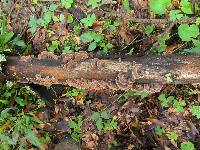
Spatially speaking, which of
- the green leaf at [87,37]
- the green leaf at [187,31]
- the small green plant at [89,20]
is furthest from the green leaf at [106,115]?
the green leaf at [187,31]

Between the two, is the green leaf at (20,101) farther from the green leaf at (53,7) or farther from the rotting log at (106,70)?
the green leaf at (53,7)

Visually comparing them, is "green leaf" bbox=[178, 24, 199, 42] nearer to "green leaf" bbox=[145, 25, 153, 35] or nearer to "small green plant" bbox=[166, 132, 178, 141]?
"green leaf" bbox=[145, 25, 153, 35]

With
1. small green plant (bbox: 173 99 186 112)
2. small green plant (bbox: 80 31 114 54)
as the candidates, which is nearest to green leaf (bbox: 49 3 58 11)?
small green plant (bbox: 80 31 114 54)

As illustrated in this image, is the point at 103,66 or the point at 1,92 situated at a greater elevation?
the point at 103,66

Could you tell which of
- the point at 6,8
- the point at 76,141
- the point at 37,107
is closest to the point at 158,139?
the point at 76,141

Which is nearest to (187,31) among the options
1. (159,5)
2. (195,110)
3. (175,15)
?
(175,15)

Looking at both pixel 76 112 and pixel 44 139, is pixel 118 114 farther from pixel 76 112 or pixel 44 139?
pixel 44 139
